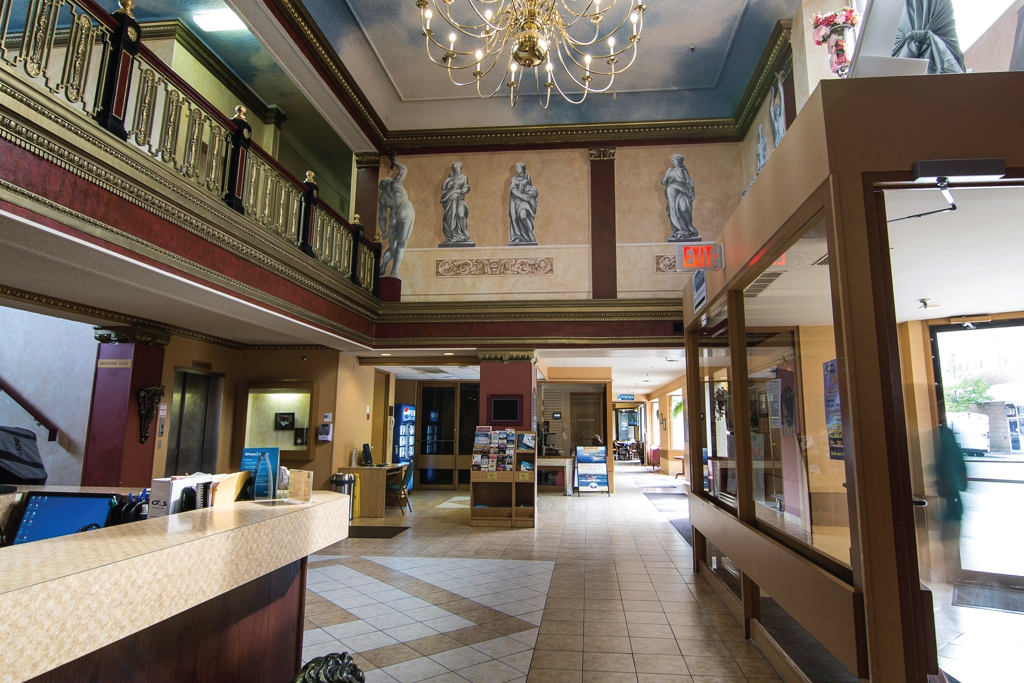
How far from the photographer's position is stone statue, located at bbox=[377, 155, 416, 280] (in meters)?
9.92

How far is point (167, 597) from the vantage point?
5.53ft

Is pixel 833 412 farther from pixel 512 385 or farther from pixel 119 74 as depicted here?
pixel 512 385

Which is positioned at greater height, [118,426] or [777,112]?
[777,112]

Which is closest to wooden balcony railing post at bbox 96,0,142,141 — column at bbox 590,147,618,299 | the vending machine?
column at bbox 590,147,618,299

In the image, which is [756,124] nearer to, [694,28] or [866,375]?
[694,28]

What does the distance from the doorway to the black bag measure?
10.1ft

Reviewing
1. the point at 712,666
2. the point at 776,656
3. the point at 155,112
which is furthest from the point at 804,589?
the point at 155,112

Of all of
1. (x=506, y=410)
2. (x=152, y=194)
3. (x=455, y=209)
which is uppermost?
(x=455, y=209)

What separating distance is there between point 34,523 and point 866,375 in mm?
3661

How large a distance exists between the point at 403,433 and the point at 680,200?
7.85 metres

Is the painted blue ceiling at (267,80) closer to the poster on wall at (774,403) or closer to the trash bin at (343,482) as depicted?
the trash bin at (343,482)

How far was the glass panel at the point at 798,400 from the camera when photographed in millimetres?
2605

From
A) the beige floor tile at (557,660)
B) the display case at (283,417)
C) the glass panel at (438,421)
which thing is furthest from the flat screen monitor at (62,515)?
the glass panel at (438,421)

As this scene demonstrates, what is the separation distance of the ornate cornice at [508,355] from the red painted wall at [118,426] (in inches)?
189
